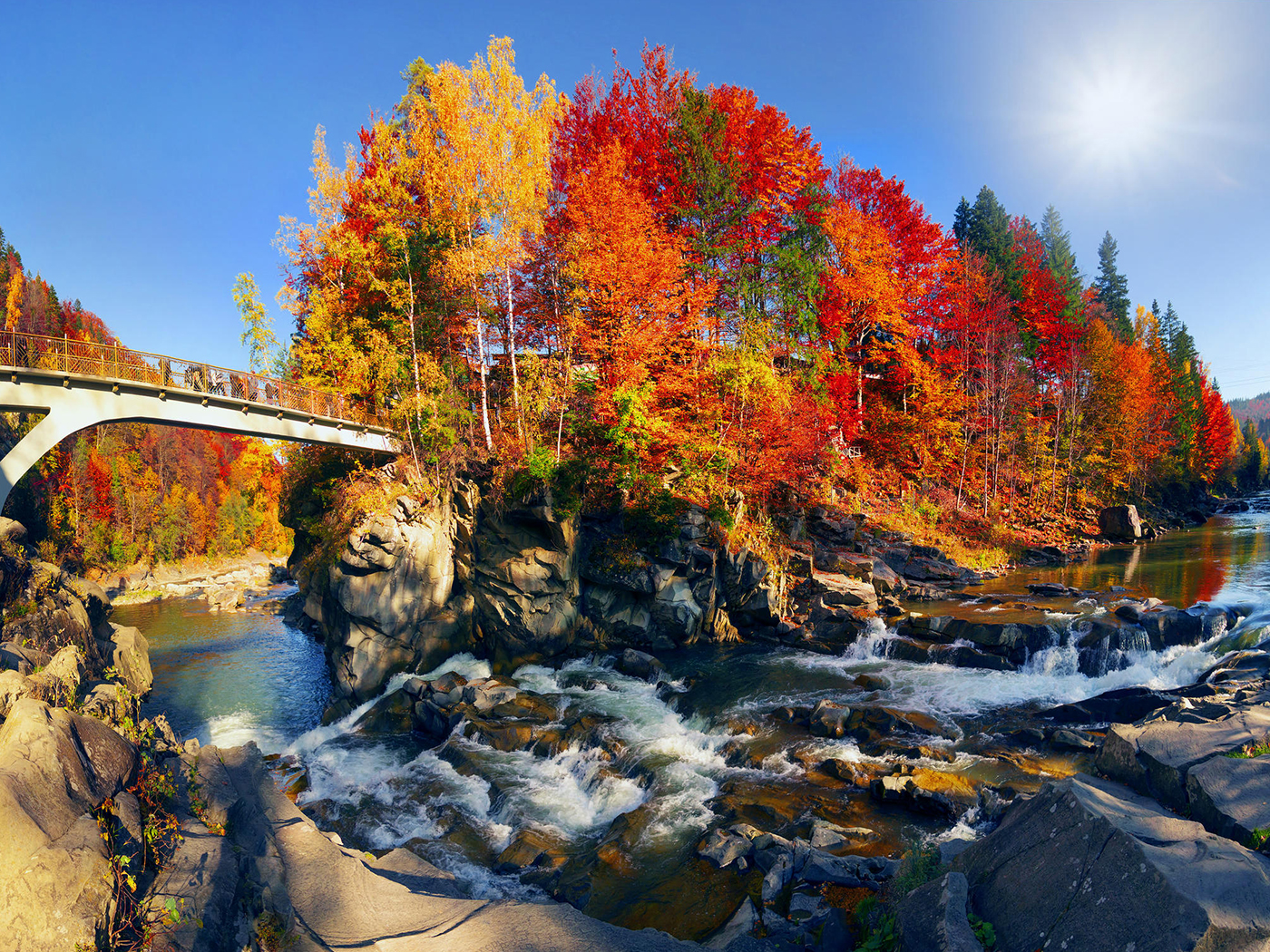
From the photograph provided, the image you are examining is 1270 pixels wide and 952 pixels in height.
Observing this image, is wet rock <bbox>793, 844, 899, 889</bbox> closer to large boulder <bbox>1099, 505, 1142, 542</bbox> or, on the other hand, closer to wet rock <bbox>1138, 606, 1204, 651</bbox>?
wet rock <bbox>1138, 606, 1204, 651</bbox>

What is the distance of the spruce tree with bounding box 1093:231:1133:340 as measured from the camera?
199 ft

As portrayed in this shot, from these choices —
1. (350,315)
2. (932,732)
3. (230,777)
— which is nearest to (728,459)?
(932,732)

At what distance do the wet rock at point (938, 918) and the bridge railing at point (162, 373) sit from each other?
1913 cm

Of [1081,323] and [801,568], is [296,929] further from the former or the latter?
[1081,323]

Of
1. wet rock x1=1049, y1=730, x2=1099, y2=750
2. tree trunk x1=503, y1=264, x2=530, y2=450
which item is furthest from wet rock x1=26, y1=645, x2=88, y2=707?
wet rock x1=1049, y1=730, x2=1099, y2=750

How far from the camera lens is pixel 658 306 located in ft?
73.2

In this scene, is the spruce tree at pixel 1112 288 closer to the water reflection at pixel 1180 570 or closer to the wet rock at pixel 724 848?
the water reflection at pixel 1180 570

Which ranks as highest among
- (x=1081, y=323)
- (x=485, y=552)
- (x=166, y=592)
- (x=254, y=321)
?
(x=1081, y=323)

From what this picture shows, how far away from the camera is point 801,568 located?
2273cm

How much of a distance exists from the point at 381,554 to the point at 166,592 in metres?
36.3

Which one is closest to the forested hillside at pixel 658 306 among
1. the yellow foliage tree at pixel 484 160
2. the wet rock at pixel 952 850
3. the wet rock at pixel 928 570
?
the yellow foliage tree at pixel 484 160

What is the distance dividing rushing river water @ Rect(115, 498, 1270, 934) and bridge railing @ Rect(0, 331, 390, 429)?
9769 millimetres

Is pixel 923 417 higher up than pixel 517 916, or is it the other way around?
pixel 923 417

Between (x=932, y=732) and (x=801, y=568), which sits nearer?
(x=932, y=732)
